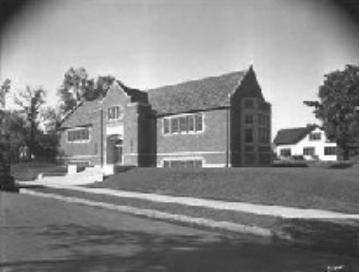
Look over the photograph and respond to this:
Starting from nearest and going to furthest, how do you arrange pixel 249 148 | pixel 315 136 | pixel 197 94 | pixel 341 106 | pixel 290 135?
pixel 249 148
pixel 197 94
pixel 341 106
pixel 315 136
pixel 290 135

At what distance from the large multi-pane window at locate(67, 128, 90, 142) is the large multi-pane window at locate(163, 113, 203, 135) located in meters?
12.5

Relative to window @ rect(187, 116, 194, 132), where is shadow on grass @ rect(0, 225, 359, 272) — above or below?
below

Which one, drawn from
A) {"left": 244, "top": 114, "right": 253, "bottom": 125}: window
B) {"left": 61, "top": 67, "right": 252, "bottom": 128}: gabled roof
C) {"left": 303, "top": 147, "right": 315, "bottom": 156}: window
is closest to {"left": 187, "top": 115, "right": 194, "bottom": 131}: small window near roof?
{"left": 61, "top": 67, "right": 252, "bottom": 128}: gabled roof

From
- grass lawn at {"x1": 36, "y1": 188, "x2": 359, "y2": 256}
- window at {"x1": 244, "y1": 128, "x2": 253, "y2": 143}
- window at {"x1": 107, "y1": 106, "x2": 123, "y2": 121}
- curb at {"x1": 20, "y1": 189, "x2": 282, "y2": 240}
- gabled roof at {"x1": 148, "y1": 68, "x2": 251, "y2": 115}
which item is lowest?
curb at {"x1": 20, "y1": 189, "x2": 282, "y2": 240}

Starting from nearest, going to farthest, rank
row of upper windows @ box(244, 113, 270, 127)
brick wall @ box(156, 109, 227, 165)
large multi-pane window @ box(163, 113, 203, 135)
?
brick wall @ box(156, 109, 227, 165), row of upper windows @ box(244, 113, 270, 127), large multi-pane window @ box(163, 113, 203, 135)

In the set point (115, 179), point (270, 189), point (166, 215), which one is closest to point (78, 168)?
point (115, 179)

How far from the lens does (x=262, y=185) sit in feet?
74.4

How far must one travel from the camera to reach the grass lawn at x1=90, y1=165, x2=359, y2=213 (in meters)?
18.9

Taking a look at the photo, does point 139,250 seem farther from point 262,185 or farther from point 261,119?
point 261,119

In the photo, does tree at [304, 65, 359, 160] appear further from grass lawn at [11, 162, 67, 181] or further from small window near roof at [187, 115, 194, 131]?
grass lawn at [11, 162, 67, 181]

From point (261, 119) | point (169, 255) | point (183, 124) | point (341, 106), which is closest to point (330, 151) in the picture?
point (341, 106)

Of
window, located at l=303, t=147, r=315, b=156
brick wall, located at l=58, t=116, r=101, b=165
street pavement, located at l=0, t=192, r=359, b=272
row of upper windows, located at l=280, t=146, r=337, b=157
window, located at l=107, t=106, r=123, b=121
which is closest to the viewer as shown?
street pavement, located at l=0, t=192, r=359, b=272

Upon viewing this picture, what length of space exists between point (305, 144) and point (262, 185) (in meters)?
67.4

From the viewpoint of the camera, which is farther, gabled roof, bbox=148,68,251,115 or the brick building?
gabled roof, bbox=148,68,251,115
